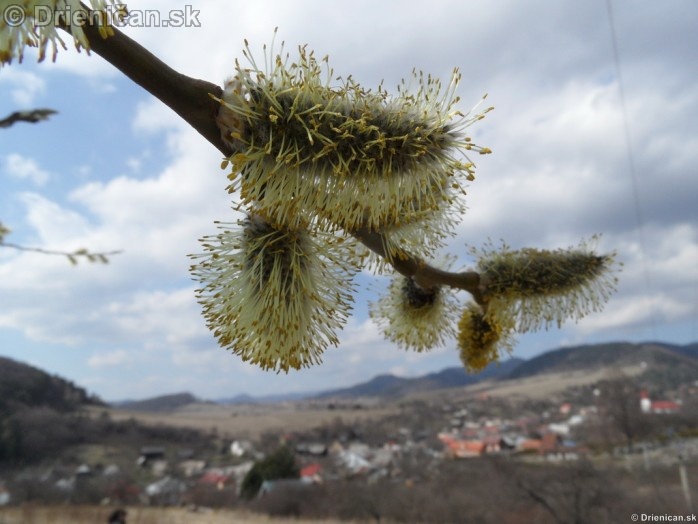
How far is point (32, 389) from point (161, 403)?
2181 cm

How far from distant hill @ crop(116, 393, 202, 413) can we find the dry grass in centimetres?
2310

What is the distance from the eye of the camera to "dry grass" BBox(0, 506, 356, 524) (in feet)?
49.2

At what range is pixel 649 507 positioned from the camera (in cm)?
1149

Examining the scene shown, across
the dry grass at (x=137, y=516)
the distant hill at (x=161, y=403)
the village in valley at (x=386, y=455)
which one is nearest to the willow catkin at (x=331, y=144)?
the village in valley at (x=386, y=455)

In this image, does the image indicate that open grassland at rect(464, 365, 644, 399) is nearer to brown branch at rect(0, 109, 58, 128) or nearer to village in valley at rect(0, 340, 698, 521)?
village in valley at rect(0, 340, 698, 521)

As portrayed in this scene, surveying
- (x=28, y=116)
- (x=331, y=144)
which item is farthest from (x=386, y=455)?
(x=331, y=144)

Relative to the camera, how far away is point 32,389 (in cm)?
2350

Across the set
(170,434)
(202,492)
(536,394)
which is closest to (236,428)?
(170,434)

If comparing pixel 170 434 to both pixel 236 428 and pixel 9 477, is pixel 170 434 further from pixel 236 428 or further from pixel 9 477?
pixel 9 477

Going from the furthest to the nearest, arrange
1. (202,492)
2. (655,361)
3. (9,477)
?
1. (655,361)
2. (202,492)
3. (9,477)

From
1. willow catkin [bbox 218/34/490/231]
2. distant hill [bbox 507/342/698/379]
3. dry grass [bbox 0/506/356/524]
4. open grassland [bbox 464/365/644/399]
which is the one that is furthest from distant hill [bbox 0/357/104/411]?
distant hill [bbox 507/342/698/379]

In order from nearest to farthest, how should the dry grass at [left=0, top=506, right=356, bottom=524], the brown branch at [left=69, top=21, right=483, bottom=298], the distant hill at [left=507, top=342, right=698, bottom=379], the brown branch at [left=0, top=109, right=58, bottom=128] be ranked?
1. the brown branch at [left=69, top=21, right=483, bottom=298]
2. the brown branch at [left=0, top=109, right=58, bottom=128]
3. the dry grass at [left=0, top=506, right=356, bottom=524]
4. the distant hill at [left=507, top=342, right=698, bottom=379]

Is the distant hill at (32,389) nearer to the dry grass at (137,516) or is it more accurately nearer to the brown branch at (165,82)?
the dry grass at (137,516)

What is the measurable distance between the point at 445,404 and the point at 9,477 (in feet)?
82.1
